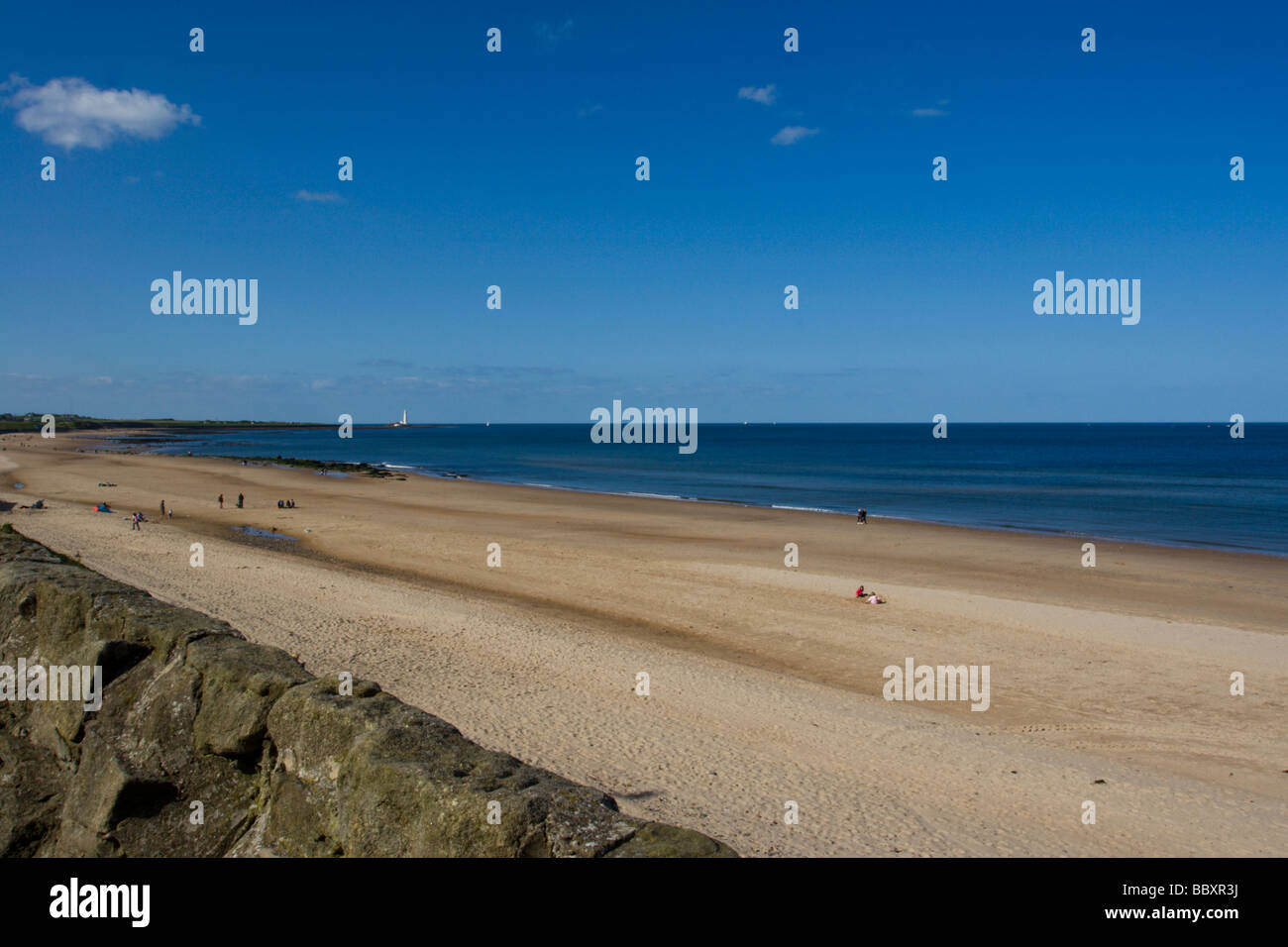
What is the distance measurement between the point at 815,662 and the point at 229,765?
12.1 m

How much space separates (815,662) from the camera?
1602 cm

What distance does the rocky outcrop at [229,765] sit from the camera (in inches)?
180

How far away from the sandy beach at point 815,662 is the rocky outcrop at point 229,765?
350cm

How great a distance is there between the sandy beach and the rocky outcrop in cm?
350

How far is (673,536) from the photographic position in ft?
116

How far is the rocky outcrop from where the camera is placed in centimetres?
457
